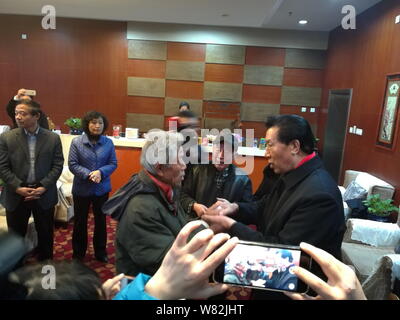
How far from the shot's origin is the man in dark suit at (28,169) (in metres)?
2.53

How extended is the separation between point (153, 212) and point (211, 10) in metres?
5.67

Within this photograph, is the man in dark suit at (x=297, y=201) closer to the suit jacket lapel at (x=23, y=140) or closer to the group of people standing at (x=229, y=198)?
the group of people standing at (x=229, y=198)

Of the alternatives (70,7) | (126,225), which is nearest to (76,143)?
(126,225)

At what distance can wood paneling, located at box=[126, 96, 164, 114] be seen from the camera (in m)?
7.69

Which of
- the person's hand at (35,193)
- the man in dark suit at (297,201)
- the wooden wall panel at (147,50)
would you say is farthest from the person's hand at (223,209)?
the wooden wall panel at (147,50)

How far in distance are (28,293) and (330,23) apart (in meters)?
7.36

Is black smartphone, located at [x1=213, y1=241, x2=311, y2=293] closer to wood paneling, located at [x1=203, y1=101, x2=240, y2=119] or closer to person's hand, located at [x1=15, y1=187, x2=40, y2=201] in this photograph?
person's hand, located at [x1=15, y1=187, x2=40, y2=201]

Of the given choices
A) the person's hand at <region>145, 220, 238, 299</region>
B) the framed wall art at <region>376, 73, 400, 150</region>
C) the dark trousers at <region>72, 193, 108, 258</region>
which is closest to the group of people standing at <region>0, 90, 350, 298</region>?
the person's hand at <region>145, 220, 238, 299</region>

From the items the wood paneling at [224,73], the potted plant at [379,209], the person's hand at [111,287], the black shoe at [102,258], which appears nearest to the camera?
the person's hand at [111,287]

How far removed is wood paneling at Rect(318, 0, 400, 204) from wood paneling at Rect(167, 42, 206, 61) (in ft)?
10.6

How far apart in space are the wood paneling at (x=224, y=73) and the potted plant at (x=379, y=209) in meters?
4.80

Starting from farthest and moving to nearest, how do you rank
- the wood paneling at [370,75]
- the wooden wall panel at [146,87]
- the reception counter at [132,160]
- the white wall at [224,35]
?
the wooden wall panel at [146,87] → the white wall at [224,35] → the reception counter at [132,160] → the wood paneling at [370,75]
